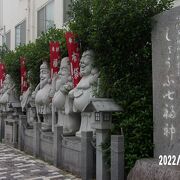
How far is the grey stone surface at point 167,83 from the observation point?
7.13 metres

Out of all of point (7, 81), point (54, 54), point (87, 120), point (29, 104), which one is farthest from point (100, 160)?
point (7, 81)

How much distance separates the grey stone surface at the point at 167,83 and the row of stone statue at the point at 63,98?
205cm

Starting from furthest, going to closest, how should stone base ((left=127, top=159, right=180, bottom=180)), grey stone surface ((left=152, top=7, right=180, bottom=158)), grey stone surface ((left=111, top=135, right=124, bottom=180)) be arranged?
1. grey stone surface ((left=111, top=135, right=124, bottom=180))
2. grey stone surface ((left=152, top=7, right=180, bottom=158))
3. stone base ((left=127, top=159, right=180, bottom=180))

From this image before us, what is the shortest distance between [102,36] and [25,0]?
1440 cm

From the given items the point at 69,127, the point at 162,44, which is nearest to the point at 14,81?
the point at 69,127

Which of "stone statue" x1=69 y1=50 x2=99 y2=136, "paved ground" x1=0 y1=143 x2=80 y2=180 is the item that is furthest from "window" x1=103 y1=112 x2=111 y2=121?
"paved ground" x1=0 y1=143 x2=80 y2=180

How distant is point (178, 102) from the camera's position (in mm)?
7090

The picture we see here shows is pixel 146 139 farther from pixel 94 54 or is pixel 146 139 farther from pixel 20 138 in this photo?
pixel 20 138

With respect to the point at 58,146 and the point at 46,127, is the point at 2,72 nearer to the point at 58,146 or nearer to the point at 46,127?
the point at 46,127

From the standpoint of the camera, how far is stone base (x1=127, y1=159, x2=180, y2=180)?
6.32 meters

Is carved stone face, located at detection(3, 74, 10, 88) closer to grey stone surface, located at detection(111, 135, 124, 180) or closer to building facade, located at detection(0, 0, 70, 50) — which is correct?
building facade, located at detection(0, 0, 70, 50)

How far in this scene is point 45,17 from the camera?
19297 mm

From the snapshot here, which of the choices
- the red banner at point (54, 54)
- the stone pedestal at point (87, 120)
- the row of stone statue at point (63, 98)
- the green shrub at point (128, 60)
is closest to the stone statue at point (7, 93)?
the row of stone statue at point (63, 98)

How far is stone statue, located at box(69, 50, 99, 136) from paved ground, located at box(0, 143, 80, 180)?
137 cm
